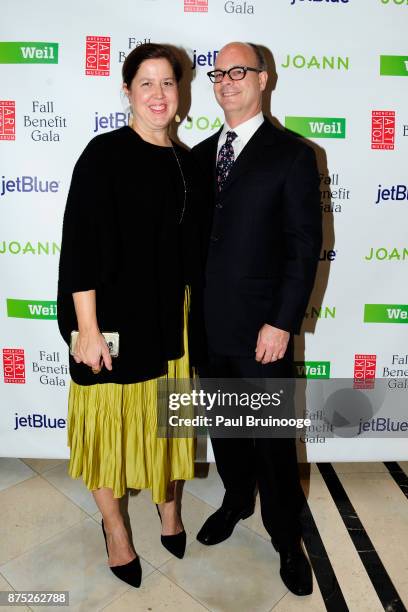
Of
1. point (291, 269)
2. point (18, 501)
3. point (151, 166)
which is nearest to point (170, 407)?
point (291, 269)

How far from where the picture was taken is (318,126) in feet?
8.32

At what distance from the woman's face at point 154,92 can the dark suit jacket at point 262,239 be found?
332mm

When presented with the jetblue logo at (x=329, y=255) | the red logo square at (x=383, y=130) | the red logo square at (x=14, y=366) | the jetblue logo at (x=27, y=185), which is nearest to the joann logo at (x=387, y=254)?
the jetblue logo at (x=329, y=255)

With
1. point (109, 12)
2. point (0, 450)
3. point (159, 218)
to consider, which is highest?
point (109, 12)

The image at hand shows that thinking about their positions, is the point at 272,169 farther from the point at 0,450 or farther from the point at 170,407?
the point at 0,450

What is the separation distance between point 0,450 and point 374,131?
2.65m

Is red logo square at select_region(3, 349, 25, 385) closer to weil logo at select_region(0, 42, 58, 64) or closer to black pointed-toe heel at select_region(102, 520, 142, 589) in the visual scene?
black pointed-toe heel at select_region(102, 520, 142, 589)

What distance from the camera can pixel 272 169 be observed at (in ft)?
6.17

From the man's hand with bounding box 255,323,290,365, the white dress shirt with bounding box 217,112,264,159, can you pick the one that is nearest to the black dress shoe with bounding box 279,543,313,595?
the man's hand with bounding box 255,323,290,365

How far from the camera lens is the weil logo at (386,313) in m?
2.72

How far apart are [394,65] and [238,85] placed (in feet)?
3.32
